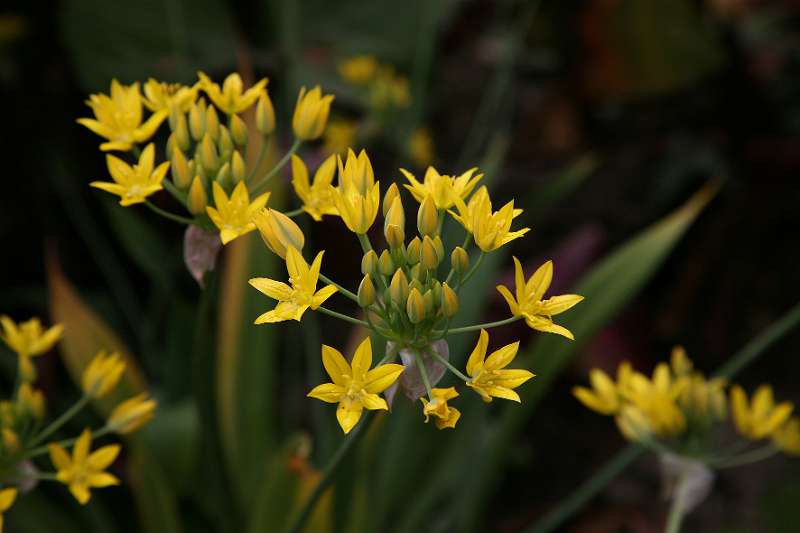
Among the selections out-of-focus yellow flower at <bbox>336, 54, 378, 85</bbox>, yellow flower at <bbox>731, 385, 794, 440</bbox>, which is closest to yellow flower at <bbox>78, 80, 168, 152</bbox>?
yellow flower at <bbox>731, 385, 794, 440</bbox>

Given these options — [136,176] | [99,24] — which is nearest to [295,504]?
[136,176]

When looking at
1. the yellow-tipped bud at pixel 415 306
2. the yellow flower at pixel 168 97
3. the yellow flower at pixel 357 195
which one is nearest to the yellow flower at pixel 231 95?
the yellow flower at pixel 168 97

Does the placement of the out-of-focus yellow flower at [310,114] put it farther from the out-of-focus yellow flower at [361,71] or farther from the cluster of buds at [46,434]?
the out-of-focus yellow flower at [361,71]

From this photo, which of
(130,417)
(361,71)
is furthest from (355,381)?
(361,71)

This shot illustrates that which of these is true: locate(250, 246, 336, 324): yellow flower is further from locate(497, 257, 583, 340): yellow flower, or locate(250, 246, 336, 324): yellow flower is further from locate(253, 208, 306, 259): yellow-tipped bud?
locate(497, 257, 583, 340): yellow flower

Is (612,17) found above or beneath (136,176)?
beneath

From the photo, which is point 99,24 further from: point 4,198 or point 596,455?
point 596,455

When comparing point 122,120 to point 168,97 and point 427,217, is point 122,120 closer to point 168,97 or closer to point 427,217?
point 168,97
